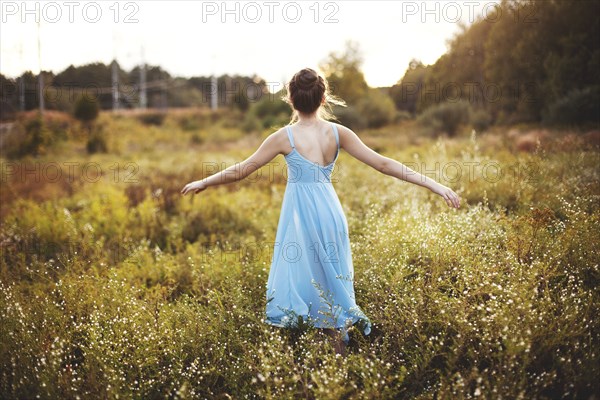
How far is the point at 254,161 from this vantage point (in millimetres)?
3400

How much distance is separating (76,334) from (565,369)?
3888 mm

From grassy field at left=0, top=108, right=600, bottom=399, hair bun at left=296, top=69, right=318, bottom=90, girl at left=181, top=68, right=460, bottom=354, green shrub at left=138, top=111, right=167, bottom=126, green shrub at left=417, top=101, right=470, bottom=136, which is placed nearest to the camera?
grassy field at left=0, top=108, right=600, bottom=399

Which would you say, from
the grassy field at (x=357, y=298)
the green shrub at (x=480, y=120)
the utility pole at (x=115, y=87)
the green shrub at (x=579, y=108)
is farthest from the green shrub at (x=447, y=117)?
the utility pole at (x=115, y=87)

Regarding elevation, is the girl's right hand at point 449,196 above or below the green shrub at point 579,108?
below

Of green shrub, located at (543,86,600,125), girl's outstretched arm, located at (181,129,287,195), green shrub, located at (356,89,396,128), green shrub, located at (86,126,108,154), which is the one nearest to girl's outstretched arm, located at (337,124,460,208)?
girl's outstretched arm, located at (181,129,287,195)

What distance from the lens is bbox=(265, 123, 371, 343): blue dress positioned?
3.41 metres

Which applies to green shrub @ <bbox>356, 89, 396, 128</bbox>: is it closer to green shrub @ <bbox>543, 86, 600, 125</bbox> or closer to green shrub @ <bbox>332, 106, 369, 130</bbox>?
green shrub @ <bbox>332, 106, 369, 130</bbox>

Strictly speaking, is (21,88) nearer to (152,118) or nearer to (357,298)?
(357,298)

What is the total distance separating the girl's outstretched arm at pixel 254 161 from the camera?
3.36 meters

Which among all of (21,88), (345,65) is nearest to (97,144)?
(21,88)

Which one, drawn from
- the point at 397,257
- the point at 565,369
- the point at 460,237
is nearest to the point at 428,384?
the point at 565,369

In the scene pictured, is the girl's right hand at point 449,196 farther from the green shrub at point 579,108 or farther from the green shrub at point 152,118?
the green shrub at point 152,118

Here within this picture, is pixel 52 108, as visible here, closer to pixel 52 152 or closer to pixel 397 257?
pixel 52 152

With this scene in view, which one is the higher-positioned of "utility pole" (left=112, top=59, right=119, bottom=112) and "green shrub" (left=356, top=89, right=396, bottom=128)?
"utility pole" (left=112, top=59, right=119, bottom=112)
